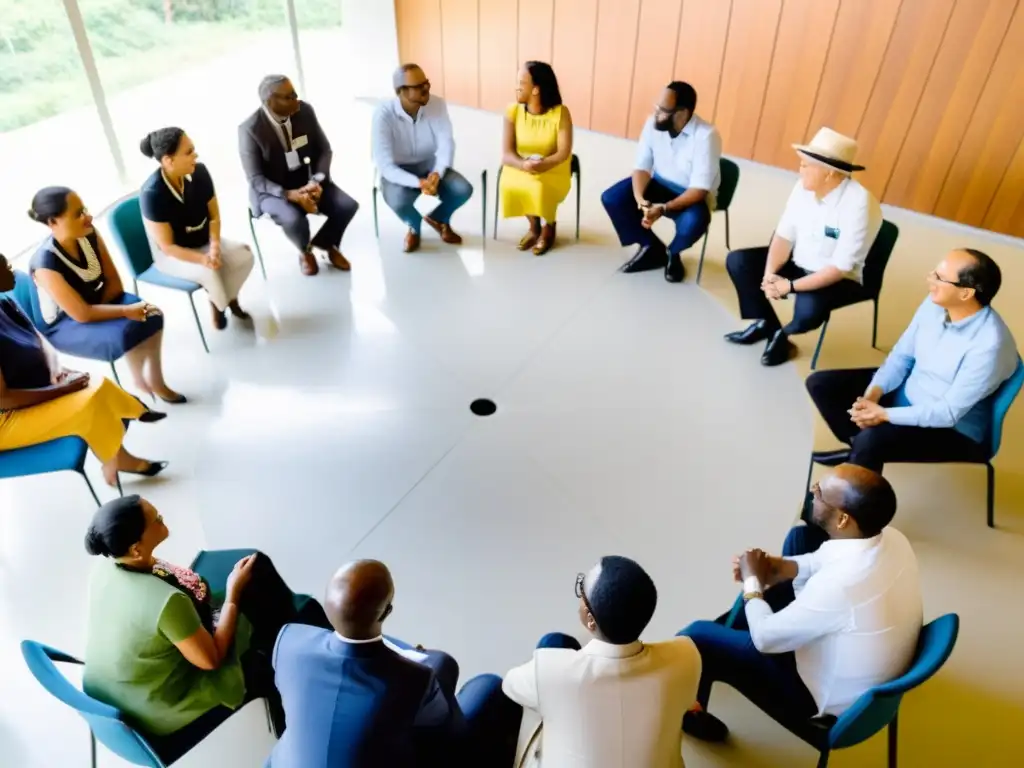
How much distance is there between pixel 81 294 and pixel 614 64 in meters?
4.58

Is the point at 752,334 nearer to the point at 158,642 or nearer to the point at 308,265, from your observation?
the point at 308,265

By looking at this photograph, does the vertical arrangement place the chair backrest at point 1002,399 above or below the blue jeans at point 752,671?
above

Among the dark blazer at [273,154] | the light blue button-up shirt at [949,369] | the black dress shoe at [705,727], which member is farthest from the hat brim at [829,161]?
the dark blazer at [273,154]

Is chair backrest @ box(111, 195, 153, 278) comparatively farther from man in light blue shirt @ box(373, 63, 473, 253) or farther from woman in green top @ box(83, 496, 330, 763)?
woman in green top @ box(83, 496, 330, 763)

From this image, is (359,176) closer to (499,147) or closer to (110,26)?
(499,147)

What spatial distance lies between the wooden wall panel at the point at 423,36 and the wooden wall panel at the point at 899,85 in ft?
12.6

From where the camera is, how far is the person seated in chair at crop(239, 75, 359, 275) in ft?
14.0

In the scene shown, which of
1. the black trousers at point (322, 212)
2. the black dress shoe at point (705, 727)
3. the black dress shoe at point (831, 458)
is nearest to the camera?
the black dress shoe at point (705, 727)

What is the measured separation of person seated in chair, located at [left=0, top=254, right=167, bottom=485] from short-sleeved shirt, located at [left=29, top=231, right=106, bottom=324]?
0.30 m

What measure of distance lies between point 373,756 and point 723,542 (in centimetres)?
188

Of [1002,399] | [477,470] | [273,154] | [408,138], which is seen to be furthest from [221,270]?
[1002,399]

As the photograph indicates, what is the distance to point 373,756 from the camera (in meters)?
1.67

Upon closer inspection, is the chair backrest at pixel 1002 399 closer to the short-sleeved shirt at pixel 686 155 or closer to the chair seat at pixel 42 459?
the short-sleeved shirt at pixel 686 155

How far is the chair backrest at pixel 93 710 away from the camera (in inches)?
72.9
